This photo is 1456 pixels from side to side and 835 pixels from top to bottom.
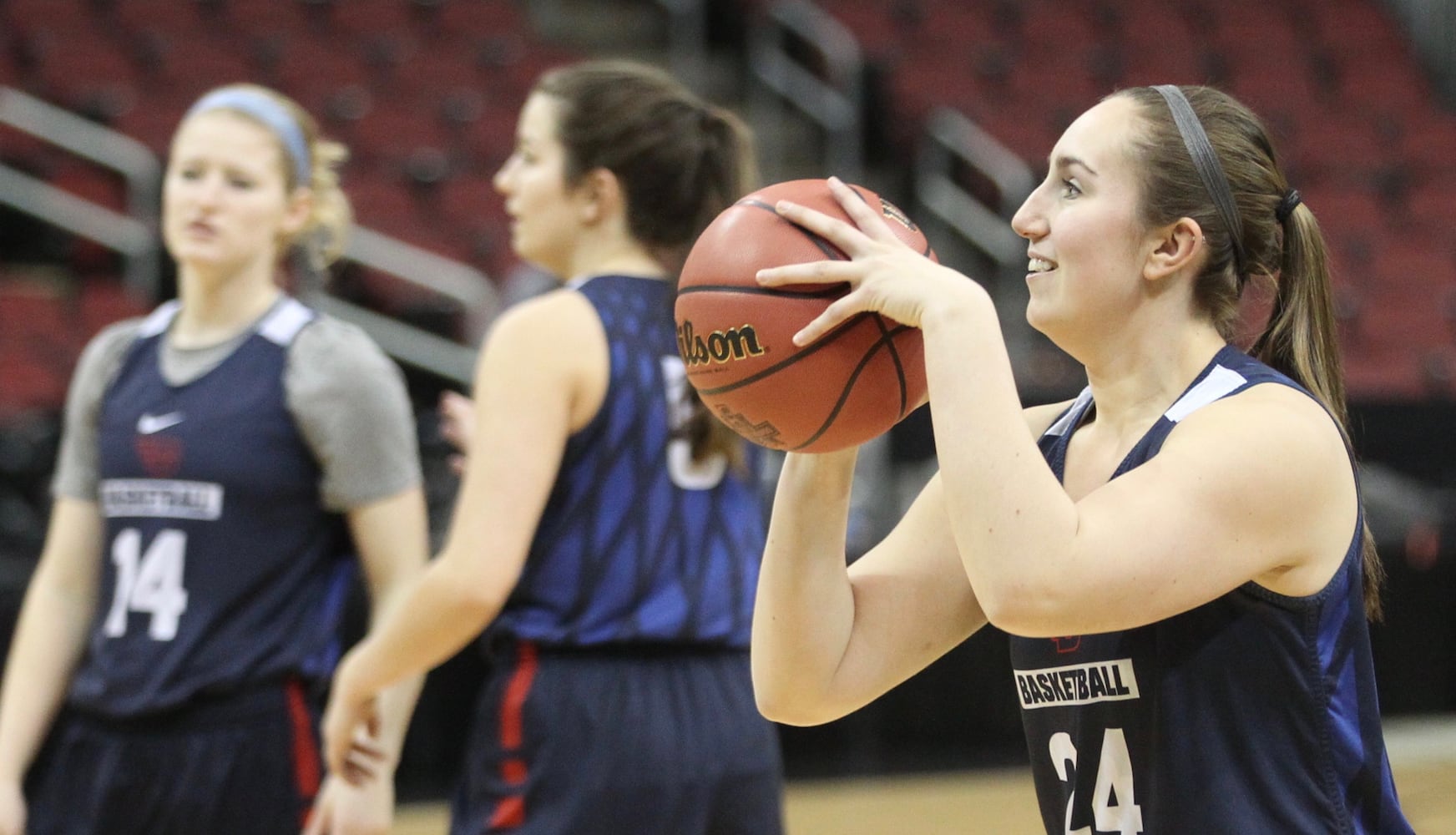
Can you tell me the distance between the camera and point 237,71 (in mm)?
8297

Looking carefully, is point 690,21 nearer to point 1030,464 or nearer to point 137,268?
point 137,268

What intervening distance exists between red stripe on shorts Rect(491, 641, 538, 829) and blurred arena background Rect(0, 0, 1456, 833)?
199 centimetres

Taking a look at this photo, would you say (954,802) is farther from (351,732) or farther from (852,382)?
(852,382)

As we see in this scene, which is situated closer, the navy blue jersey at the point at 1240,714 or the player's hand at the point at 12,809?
the navy blue jersey at the point at 1240,714

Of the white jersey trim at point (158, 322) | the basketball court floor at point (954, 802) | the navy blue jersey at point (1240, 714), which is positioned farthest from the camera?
the basketball court floor at point (954, 802)

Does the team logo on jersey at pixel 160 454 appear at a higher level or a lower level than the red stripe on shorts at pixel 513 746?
higher

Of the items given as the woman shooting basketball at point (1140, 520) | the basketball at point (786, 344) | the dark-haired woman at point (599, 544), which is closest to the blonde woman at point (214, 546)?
the dark-haired woman at point (599, 544)

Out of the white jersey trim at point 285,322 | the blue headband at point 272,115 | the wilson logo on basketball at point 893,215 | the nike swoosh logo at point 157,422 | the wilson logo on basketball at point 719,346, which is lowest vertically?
the wilson logo on basketball at point 719,346

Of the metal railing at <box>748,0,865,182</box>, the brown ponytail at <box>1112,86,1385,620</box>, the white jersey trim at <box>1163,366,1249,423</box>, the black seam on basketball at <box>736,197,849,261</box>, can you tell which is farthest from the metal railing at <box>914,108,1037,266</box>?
the black seam on basketball at <box>736,197,849,261</box>

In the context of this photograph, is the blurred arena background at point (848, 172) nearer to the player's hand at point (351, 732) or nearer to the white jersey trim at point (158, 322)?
the white jersey trim at point (158, 322)

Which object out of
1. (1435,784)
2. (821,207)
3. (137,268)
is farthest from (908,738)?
(821,207)

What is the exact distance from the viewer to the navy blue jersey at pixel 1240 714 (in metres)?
1.76

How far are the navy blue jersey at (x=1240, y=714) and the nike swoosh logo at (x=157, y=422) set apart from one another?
1.60 m

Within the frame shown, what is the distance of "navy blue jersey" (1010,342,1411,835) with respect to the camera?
1764 millimetres
